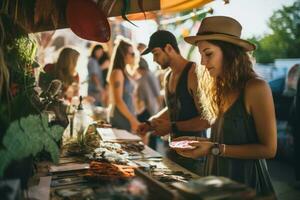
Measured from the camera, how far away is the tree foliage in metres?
10.1

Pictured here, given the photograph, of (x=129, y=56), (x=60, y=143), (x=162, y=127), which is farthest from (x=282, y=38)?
(x=60, y=143)

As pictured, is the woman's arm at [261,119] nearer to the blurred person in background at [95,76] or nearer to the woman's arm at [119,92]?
the woman's arm at [119,92]

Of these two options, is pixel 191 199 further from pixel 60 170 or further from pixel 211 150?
pixel 60 170

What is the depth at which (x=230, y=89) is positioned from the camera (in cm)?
231

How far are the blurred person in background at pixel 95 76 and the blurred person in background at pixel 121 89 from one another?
217cm

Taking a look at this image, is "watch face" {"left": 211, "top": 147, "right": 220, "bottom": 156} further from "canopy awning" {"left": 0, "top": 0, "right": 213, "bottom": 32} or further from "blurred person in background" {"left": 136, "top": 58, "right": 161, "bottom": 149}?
"blurred person in background" {"left": 136, "top": 58, "right": 161, "bottom": 149}

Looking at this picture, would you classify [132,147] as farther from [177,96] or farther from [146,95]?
[146,95]

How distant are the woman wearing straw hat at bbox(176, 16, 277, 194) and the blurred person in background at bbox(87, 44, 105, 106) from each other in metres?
5.70

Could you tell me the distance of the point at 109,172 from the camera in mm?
2178

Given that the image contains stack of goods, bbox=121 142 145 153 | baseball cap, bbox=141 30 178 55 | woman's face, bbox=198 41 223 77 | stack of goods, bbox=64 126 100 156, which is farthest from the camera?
baseball cap, bbox=141 30 178 55

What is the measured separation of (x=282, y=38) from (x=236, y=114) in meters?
9.72

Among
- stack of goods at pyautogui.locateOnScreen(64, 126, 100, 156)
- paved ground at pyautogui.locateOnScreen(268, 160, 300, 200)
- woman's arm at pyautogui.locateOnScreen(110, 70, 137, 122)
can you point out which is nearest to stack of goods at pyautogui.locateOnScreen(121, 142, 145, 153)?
stack of goods at pyautogui.locateOnScreen(64, 126, 100, 156)

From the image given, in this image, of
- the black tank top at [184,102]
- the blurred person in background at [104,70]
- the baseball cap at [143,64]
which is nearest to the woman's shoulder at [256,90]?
the black tank top at [184,102]

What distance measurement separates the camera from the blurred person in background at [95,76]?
794cm
